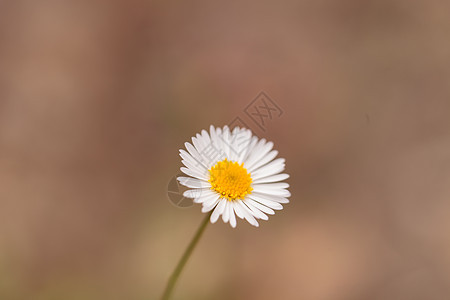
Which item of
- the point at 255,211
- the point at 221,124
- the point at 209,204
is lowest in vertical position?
the point at 209,204

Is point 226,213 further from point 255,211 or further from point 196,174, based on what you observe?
point 196,174

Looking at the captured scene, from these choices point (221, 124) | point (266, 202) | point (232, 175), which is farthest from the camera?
point (221, 124)

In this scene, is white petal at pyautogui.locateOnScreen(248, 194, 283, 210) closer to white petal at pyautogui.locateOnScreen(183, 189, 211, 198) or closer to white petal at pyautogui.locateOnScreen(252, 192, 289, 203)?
white petal at pyautogui.locateOnScreen(252, 192, 289, 203)

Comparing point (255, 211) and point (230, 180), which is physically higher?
point (230, 180)

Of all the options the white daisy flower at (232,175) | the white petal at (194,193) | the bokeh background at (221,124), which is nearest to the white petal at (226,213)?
the white daisy flower at (232,175)

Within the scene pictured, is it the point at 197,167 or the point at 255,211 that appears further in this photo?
the point at 197,167

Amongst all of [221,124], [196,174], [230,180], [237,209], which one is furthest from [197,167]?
[221,124]

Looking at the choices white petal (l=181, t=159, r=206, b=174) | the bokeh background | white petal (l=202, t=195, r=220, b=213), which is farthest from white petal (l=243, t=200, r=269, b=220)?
the bokeh background
